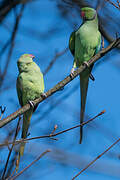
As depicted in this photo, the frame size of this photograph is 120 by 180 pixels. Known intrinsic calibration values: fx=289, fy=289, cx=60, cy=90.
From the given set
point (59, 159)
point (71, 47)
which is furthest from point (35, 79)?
point (59, 159)

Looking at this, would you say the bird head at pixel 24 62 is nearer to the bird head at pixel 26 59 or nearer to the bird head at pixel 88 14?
the bird head at pixel 26 59

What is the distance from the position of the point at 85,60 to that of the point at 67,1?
1365 mm

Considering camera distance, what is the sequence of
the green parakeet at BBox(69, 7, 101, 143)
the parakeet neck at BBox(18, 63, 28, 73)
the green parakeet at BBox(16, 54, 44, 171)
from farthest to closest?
the parakeet neck at BBox(18, 63, 28, 73) < the green parakeet at BBox(16, 54, 44, 171) < the green parakeet at BBox(69, 7, 101, 143)

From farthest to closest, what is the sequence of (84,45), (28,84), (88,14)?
(88,14), (28,84), (84,45)

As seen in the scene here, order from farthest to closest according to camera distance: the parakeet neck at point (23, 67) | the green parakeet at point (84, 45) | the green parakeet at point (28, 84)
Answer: the parakeet neck at point (23, 67), the green parakeet at point (28, 84), the green parakeet at point (84, 45)

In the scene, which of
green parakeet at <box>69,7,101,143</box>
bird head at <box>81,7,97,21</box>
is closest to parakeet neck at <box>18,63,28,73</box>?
green parakeet at <box>69,7,101,143</box>

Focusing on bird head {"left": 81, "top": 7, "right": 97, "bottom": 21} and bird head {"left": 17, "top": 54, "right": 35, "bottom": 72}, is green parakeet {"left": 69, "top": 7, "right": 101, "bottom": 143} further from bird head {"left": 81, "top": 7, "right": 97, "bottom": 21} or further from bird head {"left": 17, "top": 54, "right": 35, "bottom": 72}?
bird head {"left": 17, "top": 54, "right": 35, "bottom": 72}

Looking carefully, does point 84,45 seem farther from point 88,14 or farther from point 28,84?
point 28,84

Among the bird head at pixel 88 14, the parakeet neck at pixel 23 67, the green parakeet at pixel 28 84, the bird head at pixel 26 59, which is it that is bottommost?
the green parakeet at pixel 28 84

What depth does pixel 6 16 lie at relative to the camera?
495cm

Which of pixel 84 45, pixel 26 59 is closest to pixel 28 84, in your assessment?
pixel 26 59

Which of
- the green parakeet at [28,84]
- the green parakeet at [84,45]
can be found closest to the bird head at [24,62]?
the green parakeet at [28,84]

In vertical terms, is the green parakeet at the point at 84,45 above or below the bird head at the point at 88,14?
below

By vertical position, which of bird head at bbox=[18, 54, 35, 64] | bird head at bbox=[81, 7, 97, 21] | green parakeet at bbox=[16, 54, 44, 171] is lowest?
green parakeet at bbox=[16, 54, 44, 171]
